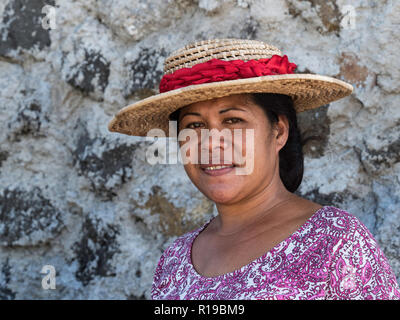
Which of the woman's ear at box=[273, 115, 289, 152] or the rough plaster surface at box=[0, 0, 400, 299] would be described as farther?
the rough plaster surface at box=[0, 0, 400, 299]

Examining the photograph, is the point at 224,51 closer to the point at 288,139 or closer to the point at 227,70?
the point at 227,70

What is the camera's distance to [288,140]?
1.75m

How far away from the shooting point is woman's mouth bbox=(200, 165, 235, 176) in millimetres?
1561

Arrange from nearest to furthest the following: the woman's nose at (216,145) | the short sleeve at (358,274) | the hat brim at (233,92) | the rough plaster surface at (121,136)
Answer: the short sleeve at (358,274), the hat brim at (233,92), the woman's nose at (216,145), the rough plaster surface at (121,136)

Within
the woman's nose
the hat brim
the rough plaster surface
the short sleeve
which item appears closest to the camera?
the short sleeve

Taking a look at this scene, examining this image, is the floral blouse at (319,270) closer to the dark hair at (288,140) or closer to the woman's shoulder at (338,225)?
the woman's shoulder at (338,225)

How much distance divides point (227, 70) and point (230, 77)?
0.07 ft

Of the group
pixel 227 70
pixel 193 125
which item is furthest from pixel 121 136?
pixel 227 70

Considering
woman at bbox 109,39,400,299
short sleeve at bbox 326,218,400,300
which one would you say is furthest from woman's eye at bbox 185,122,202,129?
short sleeve at bbox 326,218,400,300

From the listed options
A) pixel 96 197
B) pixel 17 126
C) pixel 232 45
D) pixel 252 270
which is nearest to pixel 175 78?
pixel 232 45

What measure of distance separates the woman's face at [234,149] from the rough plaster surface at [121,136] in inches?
17.5

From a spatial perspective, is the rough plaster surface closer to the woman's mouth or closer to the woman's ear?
the woman's ear

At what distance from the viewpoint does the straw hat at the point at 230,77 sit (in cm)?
147

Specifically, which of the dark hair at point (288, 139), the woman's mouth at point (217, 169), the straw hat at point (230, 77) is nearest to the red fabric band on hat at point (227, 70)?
the straw hat at point (230, 77)
